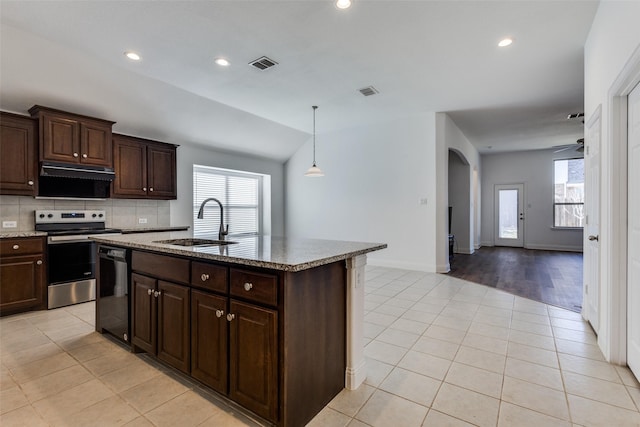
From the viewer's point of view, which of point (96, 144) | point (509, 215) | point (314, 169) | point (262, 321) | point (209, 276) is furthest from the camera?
point (509, 215)

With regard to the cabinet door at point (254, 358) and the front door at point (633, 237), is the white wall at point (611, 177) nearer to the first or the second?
the front door at point (633, 237)

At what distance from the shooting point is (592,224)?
288cm

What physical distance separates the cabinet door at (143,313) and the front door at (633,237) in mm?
3316

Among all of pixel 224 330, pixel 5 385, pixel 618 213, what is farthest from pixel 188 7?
pixel 618 213

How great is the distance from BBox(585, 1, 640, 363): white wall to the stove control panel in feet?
18.9

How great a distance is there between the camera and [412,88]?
4355mm

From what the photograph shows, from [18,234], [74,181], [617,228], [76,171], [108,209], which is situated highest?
[76,171]

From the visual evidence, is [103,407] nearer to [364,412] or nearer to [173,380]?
[173,380]

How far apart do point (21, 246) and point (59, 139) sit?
131 centimetres

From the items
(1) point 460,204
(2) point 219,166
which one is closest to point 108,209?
(2) point 219,166

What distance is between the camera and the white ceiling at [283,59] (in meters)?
2.64

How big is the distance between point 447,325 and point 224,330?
2.31 m

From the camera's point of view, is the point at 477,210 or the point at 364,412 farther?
the point at 477,210

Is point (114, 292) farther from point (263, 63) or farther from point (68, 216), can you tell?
point (263, 63)
